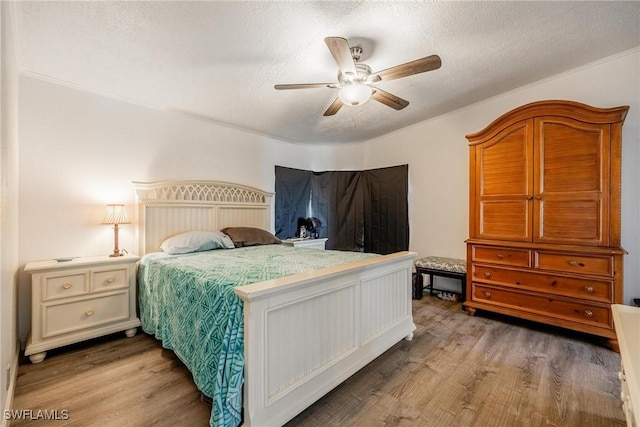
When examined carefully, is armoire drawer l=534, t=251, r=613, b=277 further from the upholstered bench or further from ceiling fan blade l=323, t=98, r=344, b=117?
ceiling fan blade l=323, t=98, r=344, b=117

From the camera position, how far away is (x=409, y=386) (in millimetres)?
1858

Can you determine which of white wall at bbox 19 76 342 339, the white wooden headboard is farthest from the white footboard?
white wall at bbox 19 76 342 339

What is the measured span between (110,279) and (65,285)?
31 cm

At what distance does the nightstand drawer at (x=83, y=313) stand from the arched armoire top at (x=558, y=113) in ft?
13.4

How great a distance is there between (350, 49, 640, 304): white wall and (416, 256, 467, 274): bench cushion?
0.24 metres

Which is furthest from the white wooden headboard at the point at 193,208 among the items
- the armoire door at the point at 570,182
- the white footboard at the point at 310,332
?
the armoire door at the point at 570,182

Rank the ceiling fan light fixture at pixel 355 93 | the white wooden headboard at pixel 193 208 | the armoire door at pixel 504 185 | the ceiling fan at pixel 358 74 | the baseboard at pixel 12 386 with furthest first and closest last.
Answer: the white wooden headboard at pixel 193 208 < the armoire door at pixel 504 185 < the ceiling fan light fixture at pixel 355 93 < the ceiling fan at pixel 358 74 < the baseboard at pixel 12 386

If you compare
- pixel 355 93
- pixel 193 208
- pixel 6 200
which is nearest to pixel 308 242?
pixel 193 208

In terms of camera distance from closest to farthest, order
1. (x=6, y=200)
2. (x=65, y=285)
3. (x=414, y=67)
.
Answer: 1. (x=6, y=200)
2. (x=414, y=67)
3. (x=65, y=285)

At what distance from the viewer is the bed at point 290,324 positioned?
1363 mm

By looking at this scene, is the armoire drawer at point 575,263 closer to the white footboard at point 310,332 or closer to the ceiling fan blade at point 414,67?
the white footboard at point 310,332

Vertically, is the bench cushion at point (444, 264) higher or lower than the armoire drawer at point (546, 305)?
higher

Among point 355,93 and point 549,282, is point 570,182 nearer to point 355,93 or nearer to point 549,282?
point 549,282

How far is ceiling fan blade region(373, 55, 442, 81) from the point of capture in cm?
181
